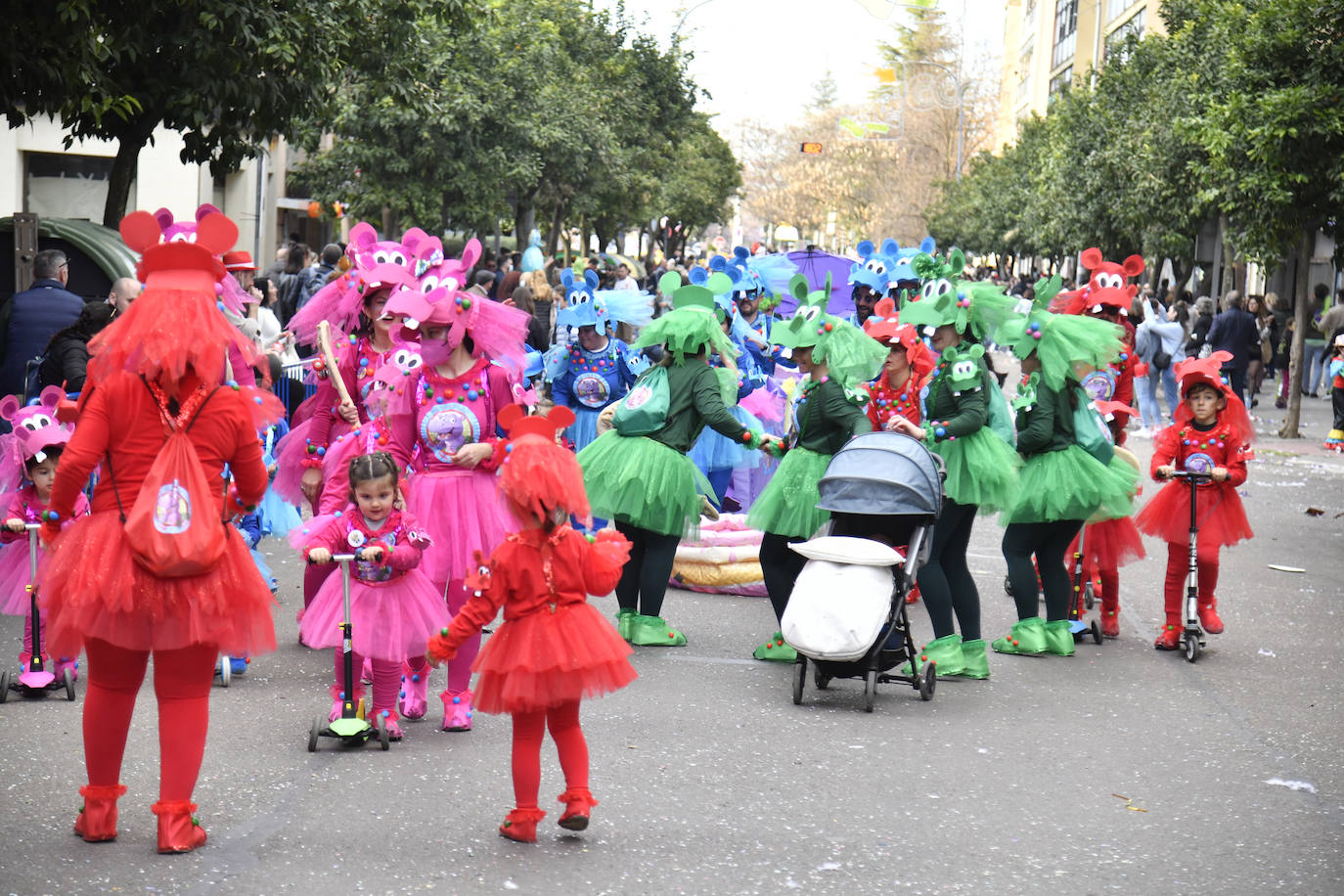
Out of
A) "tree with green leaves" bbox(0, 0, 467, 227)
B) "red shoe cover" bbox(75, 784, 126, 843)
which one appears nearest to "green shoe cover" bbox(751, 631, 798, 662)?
"red shoe cover" bbox(75, 784, 126, 843)

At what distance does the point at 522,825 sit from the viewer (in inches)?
206

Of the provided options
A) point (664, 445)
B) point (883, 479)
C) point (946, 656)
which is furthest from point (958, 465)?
point (664, 445)

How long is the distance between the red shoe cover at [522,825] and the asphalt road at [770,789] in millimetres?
42

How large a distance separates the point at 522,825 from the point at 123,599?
5.09ft

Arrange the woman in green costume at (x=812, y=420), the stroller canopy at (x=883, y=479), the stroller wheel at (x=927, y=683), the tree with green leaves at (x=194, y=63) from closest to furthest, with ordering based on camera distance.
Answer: the stroller canopy at (x=883, y=479) → the stroller wheel at (x=927, y=683) → the woman in green costume at (x=812, y=420) → the tree with green leaves at (x=194, y=63)

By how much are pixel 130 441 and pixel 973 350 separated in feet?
15.1

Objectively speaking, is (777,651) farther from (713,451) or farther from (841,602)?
(713,451)

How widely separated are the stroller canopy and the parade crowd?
28cm

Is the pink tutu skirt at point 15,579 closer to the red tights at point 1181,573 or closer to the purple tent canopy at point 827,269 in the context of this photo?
the red tights at point 1181,573

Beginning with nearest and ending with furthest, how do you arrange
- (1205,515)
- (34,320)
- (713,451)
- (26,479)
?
(26,479)
(1205,515)
(34,320)
(713,451)

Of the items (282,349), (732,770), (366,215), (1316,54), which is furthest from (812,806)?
(366,215)

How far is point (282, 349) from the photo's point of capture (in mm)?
12422

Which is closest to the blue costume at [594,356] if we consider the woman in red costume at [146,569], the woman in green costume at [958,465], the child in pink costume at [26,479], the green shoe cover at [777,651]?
the green shoe cover at [777,651]

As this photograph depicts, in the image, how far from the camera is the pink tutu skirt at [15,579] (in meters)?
6.96
